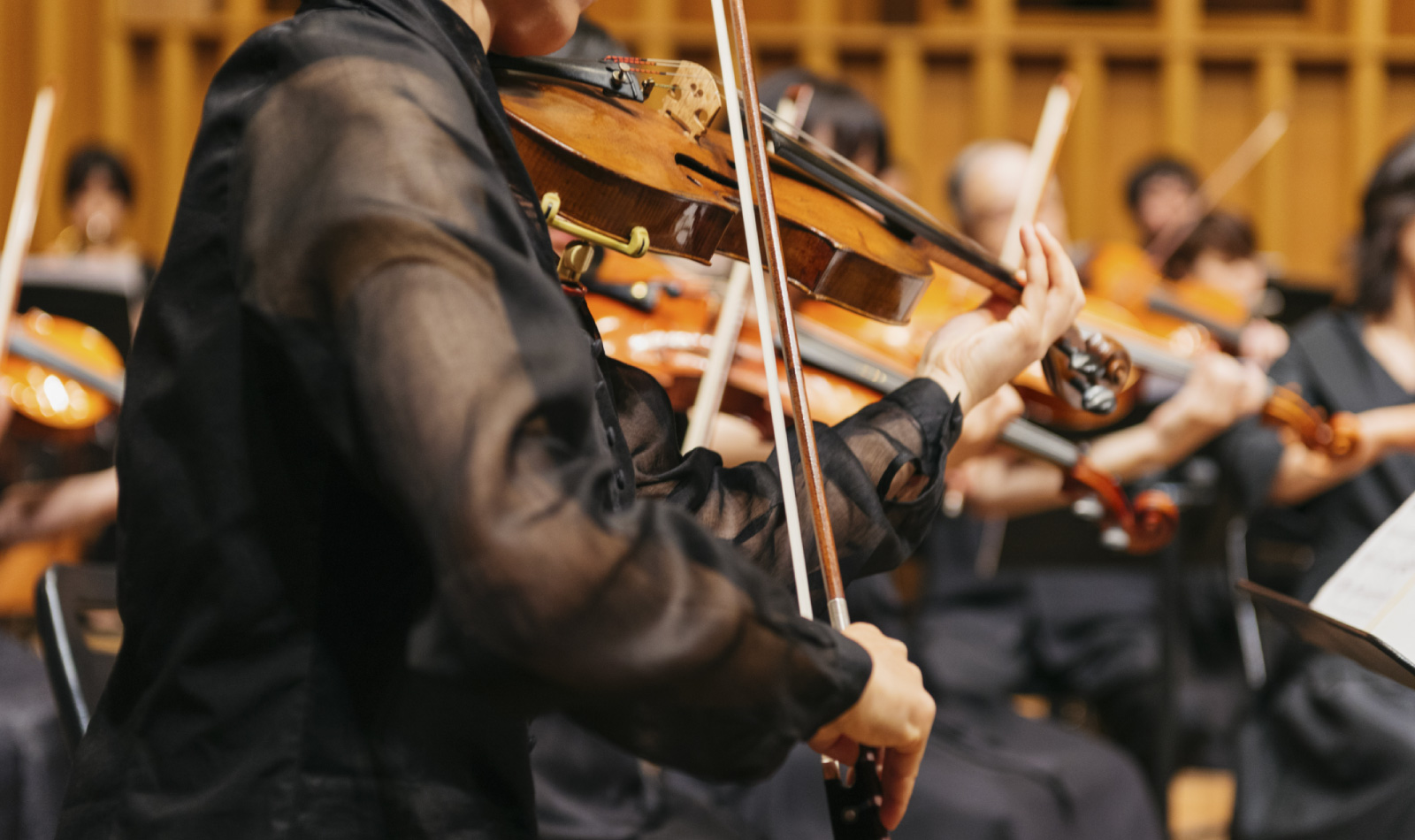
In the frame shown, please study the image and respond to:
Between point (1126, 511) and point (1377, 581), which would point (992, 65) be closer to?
point (1126, 511)

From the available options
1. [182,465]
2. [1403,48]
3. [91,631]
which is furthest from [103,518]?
[1403,48]

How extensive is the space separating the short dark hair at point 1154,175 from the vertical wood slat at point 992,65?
57cm

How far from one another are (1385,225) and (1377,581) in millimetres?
1444

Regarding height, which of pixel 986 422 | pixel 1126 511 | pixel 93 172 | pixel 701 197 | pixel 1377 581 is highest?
pixel 701 197

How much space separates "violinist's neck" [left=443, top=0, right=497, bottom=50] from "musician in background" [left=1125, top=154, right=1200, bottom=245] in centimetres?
364

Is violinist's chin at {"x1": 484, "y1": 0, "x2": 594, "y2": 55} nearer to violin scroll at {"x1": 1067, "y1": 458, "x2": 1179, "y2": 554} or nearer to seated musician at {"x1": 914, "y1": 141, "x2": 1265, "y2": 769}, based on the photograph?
violin scroll at {"x1": 1067, "y1": 458, "x2": 1179, "y2": 554}

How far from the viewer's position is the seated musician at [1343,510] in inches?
77.2

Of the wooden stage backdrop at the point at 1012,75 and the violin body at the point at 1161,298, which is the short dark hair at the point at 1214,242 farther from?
the wooden stage backdrop at the point at 1012,75

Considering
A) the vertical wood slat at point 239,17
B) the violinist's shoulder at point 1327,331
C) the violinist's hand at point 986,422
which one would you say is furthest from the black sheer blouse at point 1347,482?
the vertical wood slat at point 239,17

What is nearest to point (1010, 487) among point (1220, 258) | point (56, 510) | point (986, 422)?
point (986, 422)

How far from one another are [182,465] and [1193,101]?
15.5 feet

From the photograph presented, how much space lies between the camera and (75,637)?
1.10 m

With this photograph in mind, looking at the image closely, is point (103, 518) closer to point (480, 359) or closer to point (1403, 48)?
point (480, 359)

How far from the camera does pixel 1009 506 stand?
2330mm
